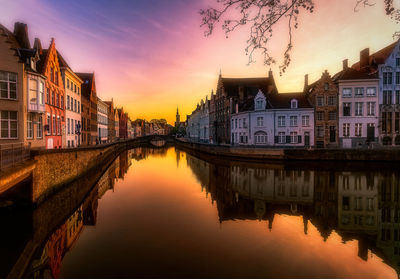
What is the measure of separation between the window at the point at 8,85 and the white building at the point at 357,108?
4301 cm

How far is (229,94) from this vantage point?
5022 cm

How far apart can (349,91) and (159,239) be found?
40475 mm

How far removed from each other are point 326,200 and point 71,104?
32.5m

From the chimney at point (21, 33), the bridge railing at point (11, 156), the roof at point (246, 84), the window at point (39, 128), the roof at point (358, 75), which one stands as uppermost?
the roof at point (246, 84)

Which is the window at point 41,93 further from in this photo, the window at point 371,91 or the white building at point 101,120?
the window at point 371,91

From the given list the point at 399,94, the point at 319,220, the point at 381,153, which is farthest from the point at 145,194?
the point at 399,94

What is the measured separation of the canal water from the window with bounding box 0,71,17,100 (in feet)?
26.6

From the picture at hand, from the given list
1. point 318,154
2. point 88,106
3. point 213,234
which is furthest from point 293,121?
point 88,106

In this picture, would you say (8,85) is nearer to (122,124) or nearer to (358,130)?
(358,130)

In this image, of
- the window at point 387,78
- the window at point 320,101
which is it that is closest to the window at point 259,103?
the window at point 320,101

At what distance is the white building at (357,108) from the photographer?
117ft

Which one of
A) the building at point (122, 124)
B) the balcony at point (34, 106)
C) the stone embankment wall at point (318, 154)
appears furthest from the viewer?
the building at point (122, 124)

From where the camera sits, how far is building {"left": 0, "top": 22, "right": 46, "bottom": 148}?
14.8m

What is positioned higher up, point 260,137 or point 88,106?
point 88,106
